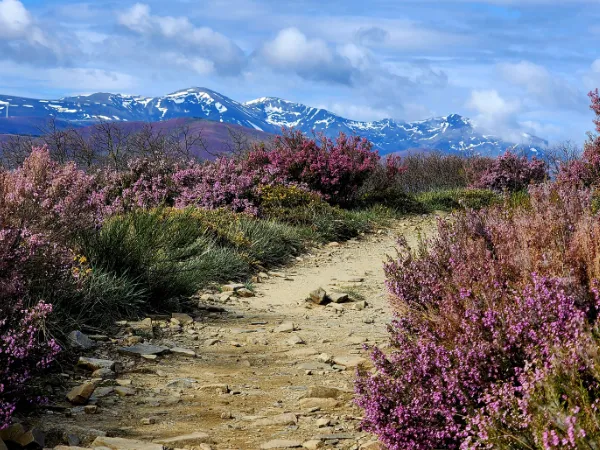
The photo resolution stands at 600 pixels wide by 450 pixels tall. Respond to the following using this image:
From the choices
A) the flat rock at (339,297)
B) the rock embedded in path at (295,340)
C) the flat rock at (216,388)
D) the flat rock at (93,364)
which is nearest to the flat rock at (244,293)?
the flat rock at (339,297)

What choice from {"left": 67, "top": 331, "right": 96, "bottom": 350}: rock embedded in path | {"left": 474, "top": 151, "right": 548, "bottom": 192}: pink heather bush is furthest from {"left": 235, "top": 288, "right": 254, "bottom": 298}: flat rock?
{"left": 474, "top": 151, "right": 548, "bottom": 192}: pink heather bush

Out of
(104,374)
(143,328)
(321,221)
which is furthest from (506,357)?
(321,221)

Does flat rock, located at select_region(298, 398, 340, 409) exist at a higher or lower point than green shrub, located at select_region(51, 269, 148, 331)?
lower

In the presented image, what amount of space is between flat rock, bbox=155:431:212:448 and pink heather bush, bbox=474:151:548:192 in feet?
62.1

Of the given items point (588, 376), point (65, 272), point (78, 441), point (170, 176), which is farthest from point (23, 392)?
point (170, 176)

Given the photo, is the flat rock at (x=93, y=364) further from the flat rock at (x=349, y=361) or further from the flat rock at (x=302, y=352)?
the flat rock at (x=349, y=361)

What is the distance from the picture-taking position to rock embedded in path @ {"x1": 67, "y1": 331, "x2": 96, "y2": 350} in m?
5.17

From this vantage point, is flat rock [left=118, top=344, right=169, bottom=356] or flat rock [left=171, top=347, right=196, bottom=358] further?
flat rock [left=171, top=347, right=196, bottom=358]

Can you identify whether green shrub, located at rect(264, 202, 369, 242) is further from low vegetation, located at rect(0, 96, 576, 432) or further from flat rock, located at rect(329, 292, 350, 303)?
flat rock, located at rect(329, 292, 350, 303)

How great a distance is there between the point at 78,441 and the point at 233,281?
563 cm

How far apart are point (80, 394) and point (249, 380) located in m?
1.25

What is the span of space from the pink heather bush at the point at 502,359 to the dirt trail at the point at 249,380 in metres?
0.51

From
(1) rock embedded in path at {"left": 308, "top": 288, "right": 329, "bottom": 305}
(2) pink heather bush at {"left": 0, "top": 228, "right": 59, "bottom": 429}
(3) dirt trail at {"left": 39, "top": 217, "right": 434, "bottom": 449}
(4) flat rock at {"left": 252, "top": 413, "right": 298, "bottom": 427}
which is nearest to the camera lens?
(2) pink heather bush at {"left": 0, "top": 228, "right": 59, "bottom": 429}

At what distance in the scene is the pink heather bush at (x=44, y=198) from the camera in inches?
191
